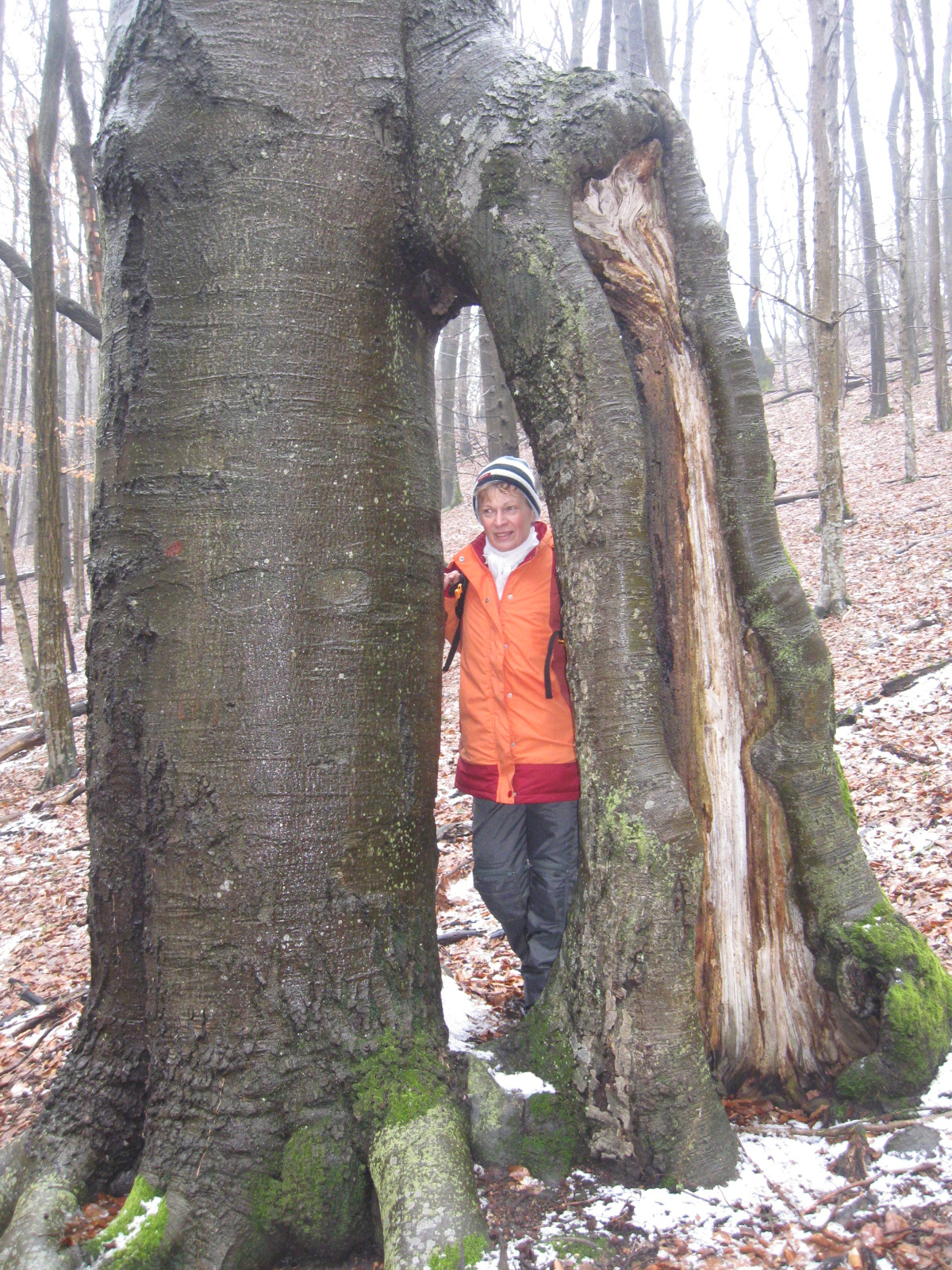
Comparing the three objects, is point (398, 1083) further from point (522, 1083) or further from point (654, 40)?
point (654, 40)

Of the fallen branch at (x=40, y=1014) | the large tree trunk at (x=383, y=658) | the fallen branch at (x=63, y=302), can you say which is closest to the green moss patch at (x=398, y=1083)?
the large tree trunk at (x=383, y=658)

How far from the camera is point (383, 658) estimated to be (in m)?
2.47

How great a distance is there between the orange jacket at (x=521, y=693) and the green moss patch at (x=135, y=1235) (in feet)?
5.41

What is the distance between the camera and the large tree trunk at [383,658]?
225 cm

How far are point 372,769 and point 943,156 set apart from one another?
31449mm

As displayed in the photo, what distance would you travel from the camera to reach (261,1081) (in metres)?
2.21

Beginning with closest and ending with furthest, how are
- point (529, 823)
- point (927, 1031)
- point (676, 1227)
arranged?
1. point (676, 1227)
2. point (927, 1031)
3. point (529, 823)

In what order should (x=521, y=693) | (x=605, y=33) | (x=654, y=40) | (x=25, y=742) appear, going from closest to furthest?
(x=521, y=693) < (x=25, y=742) < (x=654, y=40) < (x=605, y=33)

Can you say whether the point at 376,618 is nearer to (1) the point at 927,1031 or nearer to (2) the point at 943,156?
(1) the point at 927,1031

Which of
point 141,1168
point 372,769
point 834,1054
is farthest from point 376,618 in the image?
point 834,1054

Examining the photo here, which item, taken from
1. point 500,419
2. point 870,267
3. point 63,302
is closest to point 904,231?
point 870,267

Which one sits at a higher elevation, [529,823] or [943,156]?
[943,156]

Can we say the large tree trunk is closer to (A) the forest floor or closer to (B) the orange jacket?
(A) the forest floor

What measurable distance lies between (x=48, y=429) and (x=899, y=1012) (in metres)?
8.36
